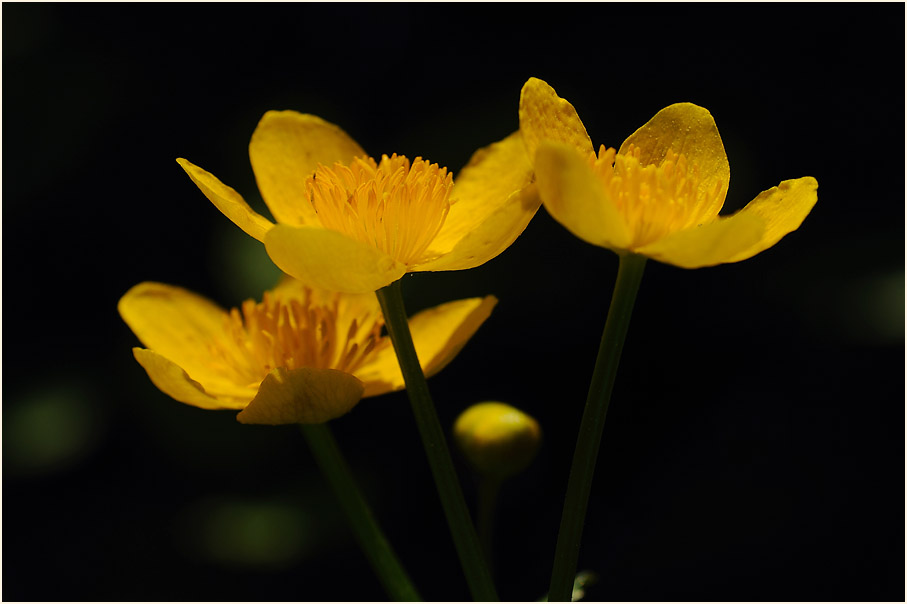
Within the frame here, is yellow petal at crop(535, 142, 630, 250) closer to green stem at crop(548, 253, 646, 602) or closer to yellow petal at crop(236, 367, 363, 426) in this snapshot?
green stem at crop(548, 253, 646, 602)

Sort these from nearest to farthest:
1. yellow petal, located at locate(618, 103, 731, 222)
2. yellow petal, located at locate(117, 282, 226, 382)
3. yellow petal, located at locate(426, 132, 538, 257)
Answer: yellow petal, located at locate(618, 103, 731, 222), yellow petal, located at locate(426, 132, 538, 257), yellow petal, located at locate(117, 282, 226, 382)

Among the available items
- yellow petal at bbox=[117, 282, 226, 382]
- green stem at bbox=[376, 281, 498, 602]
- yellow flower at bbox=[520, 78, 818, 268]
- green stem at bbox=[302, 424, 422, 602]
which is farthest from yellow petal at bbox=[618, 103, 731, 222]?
yellow petal at bbox=[117, 282, 226, 382]

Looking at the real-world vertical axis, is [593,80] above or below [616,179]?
above

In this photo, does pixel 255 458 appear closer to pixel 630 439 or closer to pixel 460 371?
pixel 460 371

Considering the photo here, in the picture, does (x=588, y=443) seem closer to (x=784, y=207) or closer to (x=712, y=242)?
(x=712, y=242)

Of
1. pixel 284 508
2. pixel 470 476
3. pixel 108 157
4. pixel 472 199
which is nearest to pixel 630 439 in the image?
pixel 470 476
